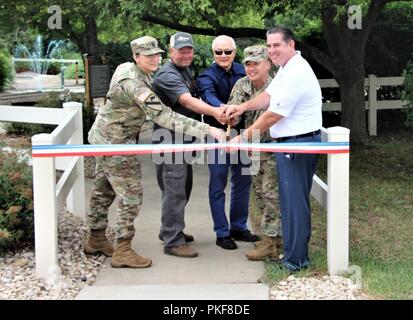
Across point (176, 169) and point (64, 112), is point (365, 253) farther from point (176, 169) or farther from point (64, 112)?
point (64, 112)

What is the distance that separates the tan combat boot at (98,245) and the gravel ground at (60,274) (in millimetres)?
54

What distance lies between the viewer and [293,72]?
493cm

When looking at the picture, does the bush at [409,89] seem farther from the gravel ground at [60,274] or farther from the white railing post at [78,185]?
the gravel ground at [60,274]

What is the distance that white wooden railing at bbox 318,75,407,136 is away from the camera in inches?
546

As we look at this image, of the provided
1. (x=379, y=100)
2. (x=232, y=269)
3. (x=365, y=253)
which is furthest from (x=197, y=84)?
(x=379, y=100)

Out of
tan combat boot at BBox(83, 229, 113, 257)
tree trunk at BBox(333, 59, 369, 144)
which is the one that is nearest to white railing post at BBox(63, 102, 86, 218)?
tan combat boot at BBox(83, 229, 113, 257)

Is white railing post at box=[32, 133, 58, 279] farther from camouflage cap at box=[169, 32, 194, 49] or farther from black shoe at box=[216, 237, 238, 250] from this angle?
black shoe at box=[216, 237, 238, 250]

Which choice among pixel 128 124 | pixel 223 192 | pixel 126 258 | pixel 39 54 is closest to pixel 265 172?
pixel 223 192

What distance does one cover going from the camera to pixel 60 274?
5.15 meters

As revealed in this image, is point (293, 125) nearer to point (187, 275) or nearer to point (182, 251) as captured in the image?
point (187, 275)

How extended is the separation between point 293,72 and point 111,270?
82.9 inches

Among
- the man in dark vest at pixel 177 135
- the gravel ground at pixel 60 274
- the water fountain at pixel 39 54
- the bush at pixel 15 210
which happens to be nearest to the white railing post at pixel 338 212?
the man in dark vest at pixel 177 135

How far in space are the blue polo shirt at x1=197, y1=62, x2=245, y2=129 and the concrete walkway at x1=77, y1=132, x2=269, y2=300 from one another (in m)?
1.13

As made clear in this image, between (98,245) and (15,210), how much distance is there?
2.49ft
